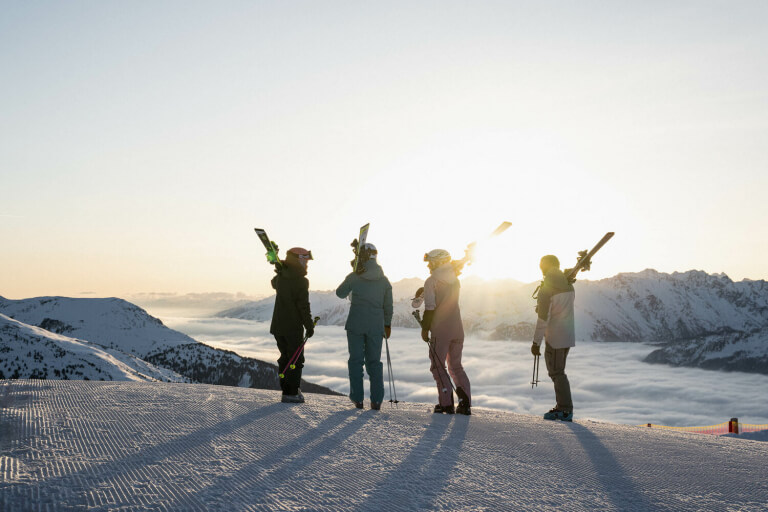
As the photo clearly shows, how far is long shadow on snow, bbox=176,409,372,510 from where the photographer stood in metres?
3.37

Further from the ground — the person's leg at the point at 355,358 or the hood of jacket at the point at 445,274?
the hood of jacket at the point at 445,274

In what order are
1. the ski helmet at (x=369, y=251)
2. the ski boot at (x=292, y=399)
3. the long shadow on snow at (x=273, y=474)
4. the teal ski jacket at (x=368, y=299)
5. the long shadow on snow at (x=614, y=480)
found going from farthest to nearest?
the ski helmet at (x=369, y=251) < the teal ski jacket at (x=368, y=299) < the ski boot at (x=292, y=399) < the long shadow on snow at (x=614, y=480) < the long shadow on snow at (x=273, y=474)

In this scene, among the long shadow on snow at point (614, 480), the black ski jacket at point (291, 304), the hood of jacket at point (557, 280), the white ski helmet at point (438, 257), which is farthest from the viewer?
the white ski helmet at point (438, 257)

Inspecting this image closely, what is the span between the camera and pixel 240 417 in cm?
635

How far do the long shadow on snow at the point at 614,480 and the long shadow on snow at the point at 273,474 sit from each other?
2226 millimetres

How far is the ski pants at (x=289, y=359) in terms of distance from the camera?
8945mm

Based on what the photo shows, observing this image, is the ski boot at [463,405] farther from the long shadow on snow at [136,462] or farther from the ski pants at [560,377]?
the long shadow on snow at [136,462]

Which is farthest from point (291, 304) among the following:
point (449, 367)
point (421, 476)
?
point (421, 476)

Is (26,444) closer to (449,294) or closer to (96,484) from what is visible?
(96,484)

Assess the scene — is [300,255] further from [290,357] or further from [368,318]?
[290,357]

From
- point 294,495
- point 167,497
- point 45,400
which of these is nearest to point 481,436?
point 294,495

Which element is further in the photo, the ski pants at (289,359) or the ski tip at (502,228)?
the ski tip at (502,228)

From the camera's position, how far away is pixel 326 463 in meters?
4.36

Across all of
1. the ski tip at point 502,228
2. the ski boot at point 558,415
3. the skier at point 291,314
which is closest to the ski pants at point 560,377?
the ski boot at point 558,415
